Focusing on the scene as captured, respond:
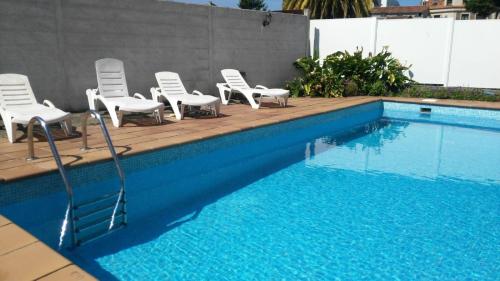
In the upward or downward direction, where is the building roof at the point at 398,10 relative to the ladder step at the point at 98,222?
upward

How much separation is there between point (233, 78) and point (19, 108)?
5.43 meters

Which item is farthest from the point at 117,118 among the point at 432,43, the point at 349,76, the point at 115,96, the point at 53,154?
the point at 432,43

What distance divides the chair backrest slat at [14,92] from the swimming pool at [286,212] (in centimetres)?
208

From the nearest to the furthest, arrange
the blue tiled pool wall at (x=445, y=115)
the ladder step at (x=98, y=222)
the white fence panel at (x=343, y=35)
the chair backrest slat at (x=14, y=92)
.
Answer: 1. the ladder step at (x=98, y=222)
2. the chair backrest slat at (x=14, y=92)
3. the blue tiled pool wall at (x=445, y=115)
4. the white fence panel at (x=343, y=35)

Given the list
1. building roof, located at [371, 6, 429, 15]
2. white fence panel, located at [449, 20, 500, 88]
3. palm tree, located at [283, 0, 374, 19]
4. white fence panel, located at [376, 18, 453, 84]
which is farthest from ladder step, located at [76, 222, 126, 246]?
building roof, located at [371, 6, 429, 15]

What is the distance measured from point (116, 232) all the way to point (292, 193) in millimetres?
2351

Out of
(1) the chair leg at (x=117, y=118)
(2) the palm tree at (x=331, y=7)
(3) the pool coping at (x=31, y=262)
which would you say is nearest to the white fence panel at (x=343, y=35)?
(1) the chair leg at (x=117, y=118)

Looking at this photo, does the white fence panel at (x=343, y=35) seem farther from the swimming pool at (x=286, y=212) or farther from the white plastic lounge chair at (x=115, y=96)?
the white plastic lounge chair at (x=115, y=96)

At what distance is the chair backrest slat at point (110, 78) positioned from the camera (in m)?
7.30

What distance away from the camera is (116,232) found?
4.26m

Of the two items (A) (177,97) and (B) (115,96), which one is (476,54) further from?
(B) (115,96)

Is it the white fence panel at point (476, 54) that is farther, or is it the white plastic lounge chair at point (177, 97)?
the white fence panel at point (476, 54)

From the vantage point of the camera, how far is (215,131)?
268 inches

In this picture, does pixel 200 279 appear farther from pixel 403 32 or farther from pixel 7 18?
pixel 403 32
